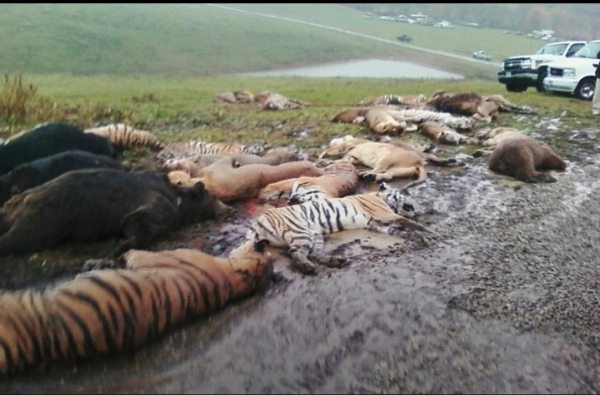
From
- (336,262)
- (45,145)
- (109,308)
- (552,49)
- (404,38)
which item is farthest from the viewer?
(404,38)

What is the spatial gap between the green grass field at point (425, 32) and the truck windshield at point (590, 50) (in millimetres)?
1491

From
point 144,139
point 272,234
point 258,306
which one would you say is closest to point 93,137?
point 144,139

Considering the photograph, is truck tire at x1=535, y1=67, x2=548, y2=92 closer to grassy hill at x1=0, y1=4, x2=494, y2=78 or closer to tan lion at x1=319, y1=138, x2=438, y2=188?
Answer: grassy hill at x1=0, y1=4, x2=494, y2=78

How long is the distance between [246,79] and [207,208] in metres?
13.7

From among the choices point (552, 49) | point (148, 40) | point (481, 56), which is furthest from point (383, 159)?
point (481, 56)

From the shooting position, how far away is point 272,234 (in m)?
4.35

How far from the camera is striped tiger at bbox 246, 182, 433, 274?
4.20m

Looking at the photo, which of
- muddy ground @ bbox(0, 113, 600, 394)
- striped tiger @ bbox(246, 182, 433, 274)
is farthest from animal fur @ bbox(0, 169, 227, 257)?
striped tiger @ bbox(246, 182, 433, 274)

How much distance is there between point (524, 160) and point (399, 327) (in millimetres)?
4099

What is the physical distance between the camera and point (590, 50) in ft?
47.3

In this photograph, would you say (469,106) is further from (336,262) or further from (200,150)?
Answer: (336,262)

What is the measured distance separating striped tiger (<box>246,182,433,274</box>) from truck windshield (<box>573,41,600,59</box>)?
11.1 meters

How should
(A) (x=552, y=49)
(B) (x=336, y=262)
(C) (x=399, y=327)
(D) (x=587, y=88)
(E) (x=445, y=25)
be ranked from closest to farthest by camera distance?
(C) (x=399, y=327) < (B) (x=336, y=262) < (D) (x=587, y=88) < (E) (x=445, y=25) < (A) (x=552, y=49)

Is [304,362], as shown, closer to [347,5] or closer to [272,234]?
[272,234]
